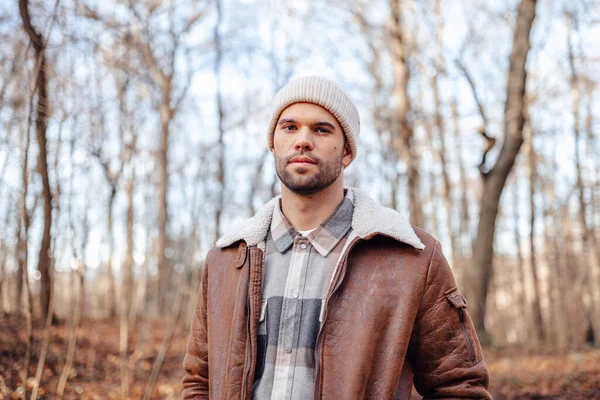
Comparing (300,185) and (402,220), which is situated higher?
(300,185)

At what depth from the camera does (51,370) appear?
7.64 meters

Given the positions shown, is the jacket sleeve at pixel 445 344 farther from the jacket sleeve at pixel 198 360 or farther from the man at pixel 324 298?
the jacket sleeve at pixel 198 360

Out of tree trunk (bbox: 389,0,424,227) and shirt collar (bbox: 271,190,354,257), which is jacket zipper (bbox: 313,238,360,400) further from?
tree trunk (bbox: 389,0,424,227)

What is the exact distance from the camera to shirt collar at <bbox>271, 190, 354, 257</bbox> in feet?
7.13

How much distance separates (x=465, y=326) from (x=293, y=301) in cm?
70

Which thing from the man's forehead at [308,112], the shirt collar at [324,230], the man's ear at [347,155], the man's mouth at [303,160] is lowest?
the shirt collar at [324,230]

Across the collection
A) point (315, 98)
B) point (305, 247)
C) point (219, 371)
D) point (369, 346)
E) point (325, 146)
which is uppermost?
point (315, 98)

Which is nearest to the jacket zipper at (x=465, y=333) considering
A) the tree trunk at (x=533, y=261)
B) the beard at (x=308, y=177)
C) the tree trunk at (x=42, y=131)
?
the beard at (x=308, y=177)

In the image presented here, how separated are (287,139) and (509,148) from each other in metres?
9.50

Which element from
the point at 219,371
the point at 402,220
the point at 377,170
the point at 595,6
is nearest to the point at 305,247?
the point at 402,220

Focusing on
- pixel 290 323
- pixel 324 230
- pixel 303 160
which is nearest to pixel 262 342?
pixel 290 323

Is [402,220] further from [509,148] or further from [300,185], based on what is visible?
[509,148]

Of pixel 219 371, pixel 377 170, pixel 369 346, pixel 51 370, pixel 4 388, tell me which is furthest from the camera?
pixel 377 170

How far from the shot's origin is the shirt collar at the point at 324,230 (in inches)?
85.5
